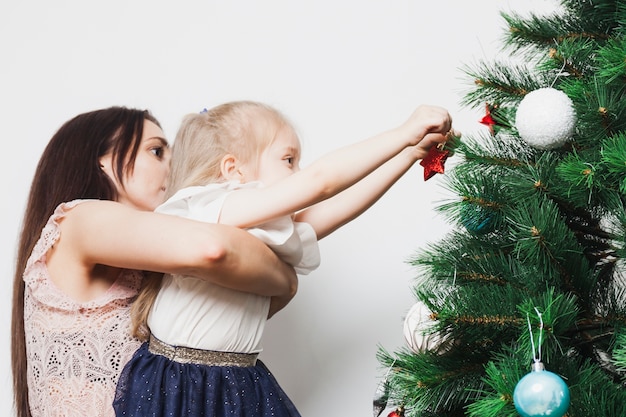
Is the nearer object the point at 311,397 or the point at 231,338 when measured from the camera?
the point at 231,338

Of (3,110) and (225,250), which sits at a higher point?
(3,110)

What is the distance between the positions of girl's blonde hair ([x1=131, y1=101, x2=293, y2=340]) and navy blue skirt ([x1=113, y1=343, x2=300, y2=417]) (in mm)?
84

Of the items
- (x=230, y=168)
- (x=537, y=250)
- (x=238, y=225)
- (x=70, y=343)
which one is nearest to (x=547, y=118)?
(x=537, y=250)

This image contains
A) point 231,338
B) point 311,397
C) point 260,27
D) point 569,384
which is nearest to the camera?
point 569,384

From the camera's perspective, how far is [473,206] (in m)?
0.93

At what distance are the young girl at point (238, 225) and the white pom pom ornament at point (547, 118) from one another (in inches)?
7.3

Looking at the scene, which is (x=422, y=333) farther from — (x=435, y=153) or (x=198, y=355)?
(x=198, y=355)

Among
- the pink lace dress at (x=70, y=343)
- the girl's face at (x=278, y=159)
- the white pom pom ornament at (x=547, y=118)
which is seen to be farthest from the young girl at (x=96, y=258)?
the white pom pom ornament at (x=547, y=118)

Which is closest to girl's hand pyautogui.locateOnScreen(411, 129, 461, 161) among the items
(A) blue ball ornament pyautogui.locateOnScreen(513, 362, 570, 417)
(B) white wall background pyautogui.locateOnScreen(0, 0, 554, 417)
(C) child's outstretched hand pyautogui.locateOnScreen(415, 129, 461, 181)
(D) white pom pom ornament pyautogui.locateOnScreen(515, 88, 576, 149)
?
(C) child's outstretched hand pyautogui.locateOnScreen(415, 129, 461, 181)

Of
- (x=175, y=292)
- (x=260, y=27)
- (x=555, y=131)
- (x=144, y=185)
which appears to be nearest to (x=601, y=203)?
(x=555, y=131)

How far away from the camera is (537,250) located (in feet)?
2.63

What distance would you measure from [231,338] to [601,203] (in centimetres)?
59

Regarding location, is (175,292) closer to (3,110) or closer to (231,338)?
(231,338)

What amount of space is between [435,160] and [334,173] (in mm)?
146
